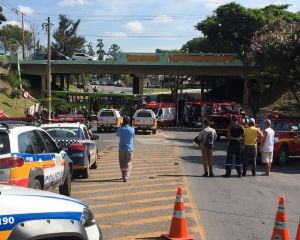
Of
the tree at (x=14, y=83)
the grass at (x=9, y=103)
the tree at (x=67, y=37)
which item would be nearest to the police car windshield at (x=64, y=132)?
the grass at (x=9, y=103)

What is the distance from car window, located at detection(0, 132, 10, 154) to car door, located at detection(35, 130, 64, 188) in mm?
878

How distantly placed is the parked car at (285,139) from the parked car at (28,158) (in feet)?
37.7

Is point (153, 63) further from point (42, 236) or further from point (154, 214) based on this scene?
point (42, 236)

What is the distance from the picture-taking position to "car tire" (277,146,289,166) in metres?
20.4

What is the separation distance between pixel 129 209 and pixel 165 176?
5.51 metres

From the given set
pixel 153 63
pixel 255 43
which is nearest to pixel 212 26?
pixel 153 63

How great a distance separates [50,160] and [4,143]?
145cm

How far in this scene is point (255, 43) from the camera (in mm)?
35969

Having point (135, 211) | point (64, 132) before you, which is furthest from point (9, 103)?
point (135, 211)

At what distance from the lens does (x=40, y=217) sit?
437cm

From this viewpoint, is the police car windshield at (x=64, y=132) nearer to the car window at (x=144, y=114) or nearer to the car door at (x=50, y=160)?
the car door at (x=50, y=160)

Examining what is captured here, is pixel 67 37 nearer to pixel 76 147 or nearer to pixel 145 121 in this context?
pixel 145 121

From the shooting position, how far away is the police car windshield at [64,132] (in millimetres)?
15078

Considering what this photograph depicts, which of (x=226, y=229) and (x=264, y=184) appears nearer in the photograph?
(x=226, y=229)
